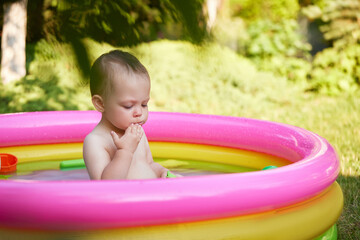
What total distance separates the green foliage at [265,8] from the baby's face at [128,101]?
1053cm

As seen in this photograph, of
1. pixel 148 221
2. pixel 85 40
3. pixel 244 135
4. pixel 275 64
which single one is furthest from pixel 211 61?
pixel 275 64

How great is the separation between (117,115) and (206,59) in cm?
143

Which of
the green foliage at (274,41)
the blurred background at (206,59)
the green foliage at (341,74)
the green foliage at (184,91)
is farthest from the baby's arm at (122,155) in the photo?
the green foliage at (274,41)

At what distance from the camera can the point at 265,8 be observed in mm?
12617

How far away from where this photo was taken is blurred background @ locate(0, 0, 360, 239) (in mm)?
952

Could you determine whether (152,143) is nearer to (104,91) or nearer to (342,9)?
(104,91)

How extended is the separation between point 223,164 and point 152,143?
0.58 meters

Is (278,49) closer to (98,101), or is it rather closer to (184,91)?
(184,91)

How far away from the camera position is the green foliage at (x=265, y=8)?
12344 millimetres

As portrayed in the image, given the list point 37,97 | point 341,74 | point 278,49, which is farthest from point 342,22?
point 37,97

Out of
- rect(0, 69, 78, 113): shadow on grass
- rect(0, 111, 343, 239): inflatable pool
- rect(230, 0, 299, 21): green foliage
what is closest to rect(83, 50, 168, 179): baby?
rect(0, 111, 343, 239): inflatable pool

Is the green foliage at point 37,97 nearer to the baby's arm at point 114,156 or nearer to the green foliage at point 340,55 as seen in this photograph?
the baby's arm at point 114,156

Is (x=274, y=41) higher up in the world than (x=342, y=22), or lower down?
lower down

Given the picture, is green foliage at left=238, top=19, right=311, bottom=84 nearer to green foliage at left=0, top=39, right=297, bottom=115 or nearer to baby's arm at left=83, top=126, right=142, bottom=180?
green foliage at left=0, top=39, right=297, bottom=115
